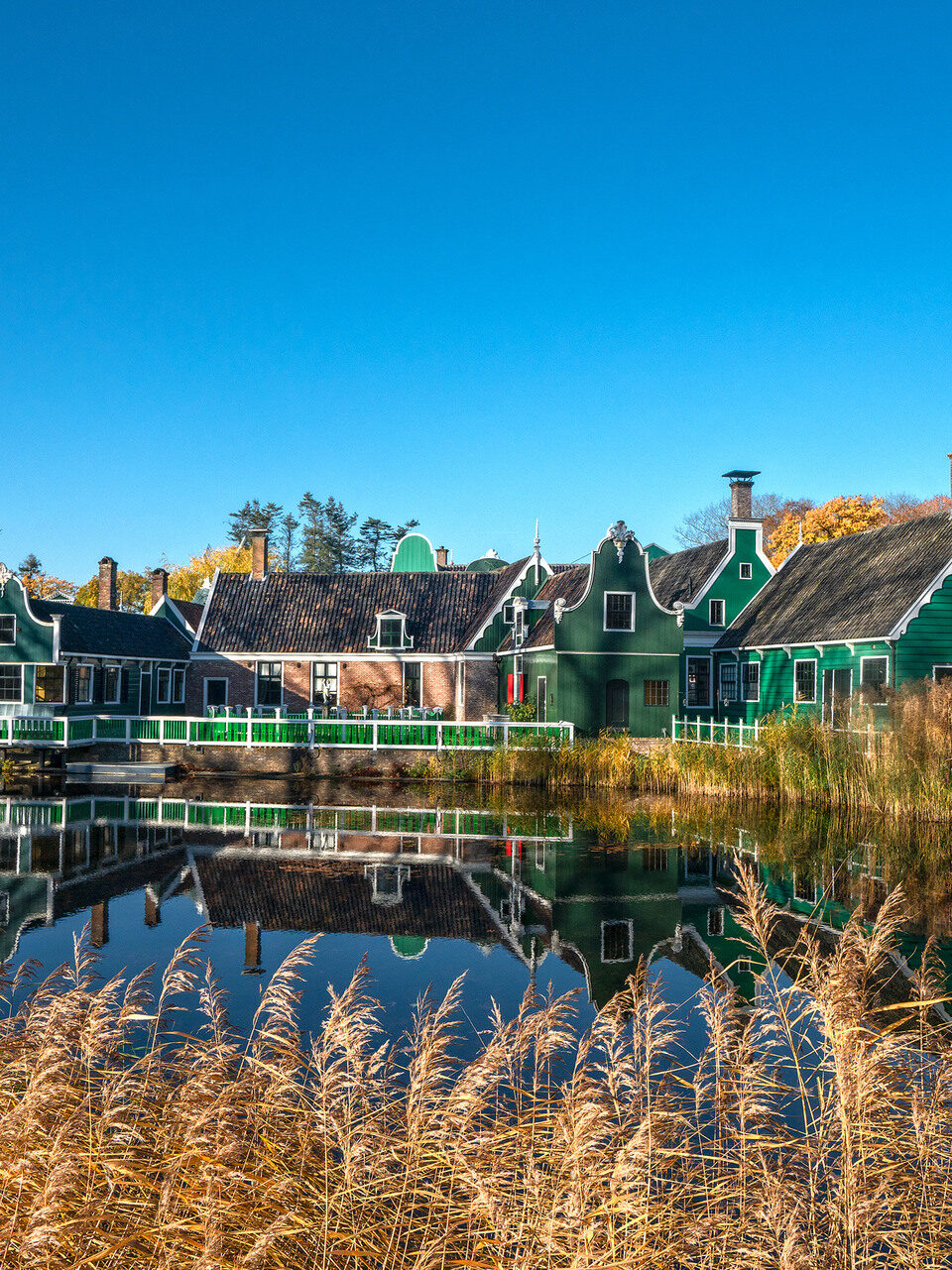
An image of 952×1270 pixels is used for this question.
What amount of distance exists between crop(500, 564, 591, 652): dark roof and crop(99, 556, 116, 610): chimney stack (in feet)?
59.2

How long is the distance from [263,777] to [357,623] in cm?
973

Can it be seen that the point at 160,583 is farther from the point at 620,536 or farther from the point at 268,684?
the point at 620,536

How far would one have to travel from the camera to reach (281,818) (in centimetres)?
2225

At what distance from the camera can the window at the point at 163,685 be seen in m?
38.7

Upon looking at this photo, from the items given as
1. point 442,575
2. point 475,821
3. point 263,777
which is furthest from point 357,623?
point 475,821

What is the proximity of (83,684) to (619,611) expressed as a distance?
2011 cm

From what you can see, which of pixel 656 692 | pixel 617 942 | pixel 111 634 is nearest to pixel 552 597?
pixel 656 692

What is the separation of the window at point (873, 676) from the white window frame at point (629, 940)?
1665 cm

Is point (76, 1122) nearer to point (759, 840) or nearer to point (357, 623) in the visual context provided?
point (759, 840)

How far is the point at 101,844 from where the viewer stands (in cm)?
Result: 1833

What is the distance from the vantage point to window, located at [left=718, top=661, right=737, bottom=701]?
120 feet

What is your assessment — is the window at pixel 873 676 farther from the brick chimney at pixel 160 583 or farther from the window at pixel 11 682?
the brick chimney at pixel 160 583

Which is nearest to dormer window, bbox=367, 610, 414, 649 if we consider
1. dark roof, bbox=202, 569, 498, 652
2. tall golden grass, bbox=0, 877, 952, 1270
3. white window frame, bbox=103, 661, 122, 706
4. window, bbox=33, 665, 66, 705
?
dark roof, bbox=202, 569, 498, 652

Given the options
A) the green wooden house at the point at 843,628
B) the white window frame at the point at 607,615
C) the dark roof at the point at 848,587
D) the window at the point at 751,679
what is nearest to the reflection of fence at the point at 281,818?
the green wooden house at the point at 843,628
